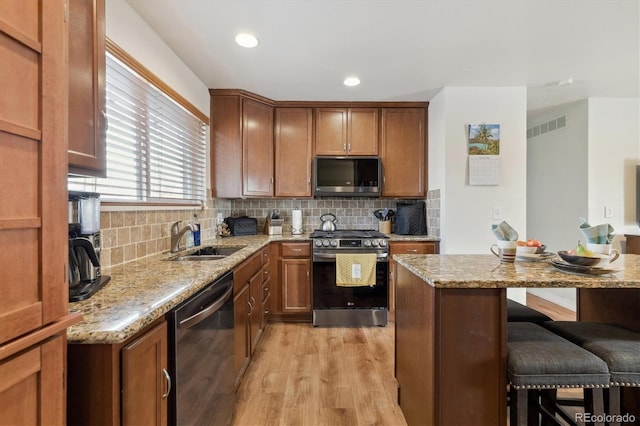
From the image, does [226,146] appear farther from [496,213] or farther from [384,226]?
[496,213]

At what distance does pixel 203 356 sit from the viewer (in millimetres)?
1273

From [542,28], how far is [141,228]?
2978mm


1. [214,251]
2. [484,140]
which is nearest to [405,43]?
[484,140]

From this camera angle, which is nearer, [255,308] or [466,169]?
[255,308]

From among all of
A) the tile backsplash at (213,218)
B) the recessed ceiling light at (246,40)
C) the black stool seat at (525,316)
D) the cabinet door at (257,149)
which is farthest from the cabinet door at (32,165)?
the cabinet door at (257,149)

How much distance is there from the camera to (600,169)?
333 cm

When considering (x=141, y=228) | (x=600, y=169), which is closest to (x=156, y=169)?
(x=141, y=228)

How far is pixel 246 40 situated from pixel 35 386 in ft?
7.22

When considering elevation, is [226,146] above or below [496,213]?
above

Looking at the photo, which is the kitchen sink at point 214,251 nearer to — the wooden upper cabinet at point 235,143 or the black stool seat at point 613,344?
the wooden upper cabinet at point 235,143

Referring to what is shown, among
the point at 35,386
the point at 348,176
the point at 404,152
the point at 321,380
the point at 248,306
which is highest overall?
the point at 404,152

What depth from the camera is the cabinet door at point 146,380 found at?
810 millimetres

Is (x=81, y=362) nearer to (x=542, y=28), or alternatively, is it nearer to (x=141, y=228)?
(x=141, y=228)

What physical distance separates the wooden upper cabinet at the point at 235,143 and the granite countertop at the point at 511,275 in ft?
6.91
